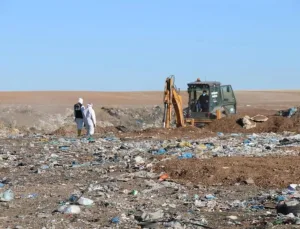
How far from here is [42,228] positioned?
7.59m

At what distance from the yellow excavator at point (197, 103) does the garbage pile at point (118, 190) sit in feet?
26.4

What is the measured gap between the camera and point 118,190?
10.1m

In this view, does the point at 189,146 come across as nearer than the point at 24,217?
No

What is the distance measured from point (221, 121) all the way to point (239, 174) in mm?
13291

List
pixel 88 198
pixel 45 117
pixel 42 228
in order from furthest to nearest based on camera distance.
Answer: pixel 45 117 → pixel 88 198 → pixel 42 228

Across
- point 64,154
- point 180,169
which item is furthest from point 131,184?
point 64,154

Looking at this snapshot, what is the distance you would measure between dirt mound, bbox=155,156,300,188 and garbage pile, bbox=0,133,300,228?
10.0 inches

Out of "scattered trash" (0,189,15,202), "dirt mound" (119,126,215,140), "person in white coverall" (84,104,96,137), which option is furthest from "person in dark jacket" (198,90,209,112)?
"scattered trash" (0,189,15,202)

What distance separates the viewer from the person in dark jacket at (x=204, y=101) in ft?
84.1

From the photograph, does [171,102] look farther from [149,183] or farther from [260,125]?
[149,183]

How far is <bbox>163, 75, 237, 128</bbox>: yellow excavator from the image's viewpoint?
2477cm

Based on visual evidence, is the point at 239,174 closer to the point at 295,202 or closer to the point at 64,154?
the point at 295,202

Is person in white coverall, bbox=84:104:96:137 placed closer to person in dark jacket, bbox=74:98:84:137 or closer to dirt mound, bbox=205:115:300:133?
person in dark jacket, bbox=74:98:84:137

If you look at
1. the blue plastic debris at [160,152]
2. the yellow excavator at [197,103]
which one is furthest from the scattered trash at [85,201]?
the yellow excavator at [197,103]
